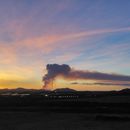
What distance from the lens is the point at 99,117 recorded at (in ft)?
150

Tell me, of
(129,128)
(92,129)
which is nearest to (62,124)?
(92,129)

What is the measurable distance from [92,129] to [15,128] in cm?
909

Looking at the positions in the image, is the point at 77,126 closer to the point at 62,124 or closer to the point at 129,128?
the point at 62,124

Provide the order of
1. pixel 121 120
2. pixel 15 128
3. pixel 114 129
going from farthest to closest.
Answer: pixel 121 120 → pixel 15 128 → pixel 114 129

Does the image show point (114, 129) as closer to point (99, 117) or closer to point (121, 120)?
point (121, 120)

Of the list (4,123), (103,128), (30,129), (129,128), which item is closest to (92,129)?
(103,128)

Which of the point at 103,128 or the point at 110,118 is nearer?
the point at 103,128

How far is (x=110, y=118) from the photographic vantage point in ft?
145

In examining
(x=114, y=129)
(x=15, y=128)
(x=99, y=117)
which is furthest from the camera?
(x=99, y=117)

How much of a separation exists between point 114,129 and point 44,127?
8316 mm

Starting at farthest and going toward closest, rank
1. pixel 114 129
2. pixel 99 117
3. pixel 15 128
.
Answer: pixel 99 117 → pixel 15 128 → pixel 114 129

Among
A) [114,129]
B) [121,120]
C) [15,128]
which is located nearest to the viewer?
[114,129]

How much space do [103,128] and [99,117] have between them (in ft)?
29.5

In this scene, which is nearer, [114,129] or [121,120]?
[114,129]
